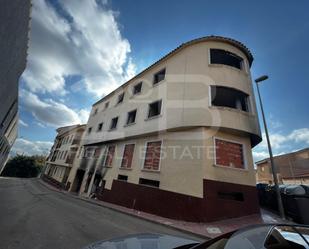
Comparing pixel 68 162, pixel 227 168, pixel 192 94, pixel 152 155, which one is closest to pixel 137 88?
pixel 192 94

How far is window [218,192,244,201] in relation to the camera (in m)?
8.67

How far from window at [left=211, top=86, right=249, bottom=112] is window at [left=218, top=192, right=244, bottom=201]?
17.7 ft

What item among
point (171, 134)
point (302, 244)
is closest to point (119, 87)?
point (171, 134)

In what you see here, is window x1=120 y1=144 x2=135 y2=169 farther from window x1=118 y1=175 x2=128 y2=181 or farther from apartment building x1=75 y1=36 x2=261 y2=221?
window x1=118 y1=175 x2=128 y2=181

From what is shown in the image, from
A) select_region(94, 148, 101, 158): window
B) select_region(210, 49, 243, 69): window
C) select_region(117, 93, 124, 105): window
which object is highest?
select_region(210, 49, 243, 69): window

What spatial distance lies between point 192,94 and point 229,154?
445 centimetres

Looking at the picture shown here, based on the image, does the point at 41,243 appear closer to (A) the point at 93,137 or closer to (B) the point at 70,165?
(A) the point at 93,137

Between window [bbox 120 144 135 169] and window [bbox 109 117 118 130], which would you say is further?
window [bbox 109 117 118 130]

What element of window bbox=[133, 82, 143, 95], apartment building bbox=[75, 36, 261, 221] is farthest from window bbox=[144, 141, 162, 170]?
window bbox=[133, 82, 143, 95]

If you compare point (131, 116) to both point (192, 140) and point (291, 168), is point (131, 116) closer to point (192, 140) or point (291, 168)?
point (192, 140)

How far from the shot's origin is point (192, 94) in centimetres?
1079

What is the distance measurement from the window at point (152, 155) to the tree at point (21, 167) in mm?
47496

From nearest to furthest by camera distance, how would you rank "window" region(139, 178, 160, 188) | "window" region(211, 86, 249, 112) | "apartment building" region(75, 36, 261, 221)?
1. "apartment building" region(75, 36, 261, 221)
2. "window" region(139, 178, 160, 188)
3. "window" region(211, 86, 249, 112)

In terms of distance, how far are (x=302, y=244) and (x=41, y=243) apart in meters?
5.83
